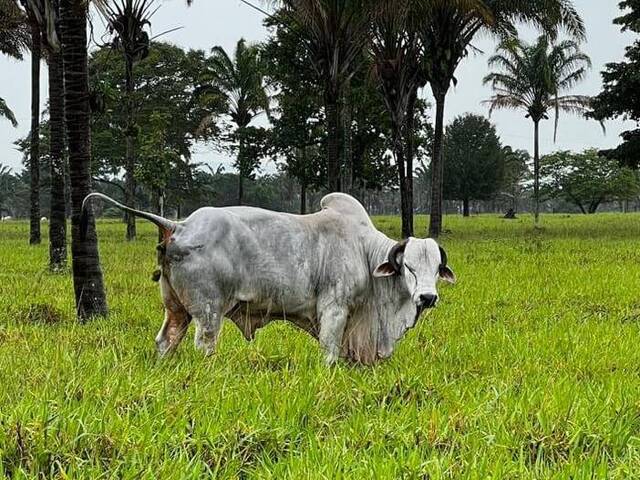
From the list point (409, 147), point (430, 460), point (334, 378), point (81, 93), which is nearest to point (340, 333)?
point (334, 378)

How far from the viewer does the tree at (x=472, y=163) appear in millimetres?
51375

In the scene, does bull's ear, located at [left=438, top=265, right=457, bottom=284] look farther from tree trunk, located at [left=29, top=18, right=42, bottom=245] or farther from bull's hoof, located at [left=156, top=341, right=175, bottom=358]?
tree trunk, located at [left=29, top=18, right=42, bottom=245]

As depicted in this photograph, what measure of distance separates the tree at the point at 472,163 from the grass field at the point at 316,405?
4553 cm

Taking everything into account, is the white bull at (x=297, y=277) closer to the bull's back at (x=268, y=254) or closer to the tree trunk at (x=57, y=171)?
the bull's back at (x=268, y=254)

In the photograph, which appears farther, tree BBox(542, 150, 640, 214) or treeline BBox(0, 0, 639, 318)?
tree BBox(542, 150, 640, 214)

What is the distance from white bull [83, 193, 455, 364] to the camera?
4637 millimetres

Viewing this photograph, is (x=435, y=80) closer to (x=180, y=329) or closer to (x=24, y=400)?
(x=180, y=329)

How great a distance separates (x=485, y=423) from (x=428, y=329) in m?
3.21

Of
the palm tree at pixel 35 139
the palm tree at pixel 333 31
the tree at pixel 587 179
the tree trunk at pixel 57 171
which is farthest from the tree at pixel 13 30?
the tree at pixel 587 179

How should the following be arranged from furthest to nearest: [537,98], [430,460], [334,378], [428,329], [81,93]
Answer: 1. [537,98]
2. [81,93]
3. [428,329]
4. [334,378]
5. [430,460]

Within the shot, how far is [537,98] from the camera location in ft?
105

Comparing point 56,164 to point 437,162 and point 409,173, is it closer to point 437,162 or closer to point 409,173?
point 437,162

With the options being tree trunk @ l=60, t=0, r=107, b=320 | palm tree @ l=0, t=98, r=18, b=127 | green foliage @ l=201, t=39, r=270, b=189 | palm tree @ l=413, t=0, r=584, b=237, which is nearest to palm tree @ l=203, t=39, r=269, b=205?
green foliage @ l=201, t=39, r=270, b=189

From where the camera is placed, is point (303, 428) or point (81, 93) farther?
point (81, 93)
